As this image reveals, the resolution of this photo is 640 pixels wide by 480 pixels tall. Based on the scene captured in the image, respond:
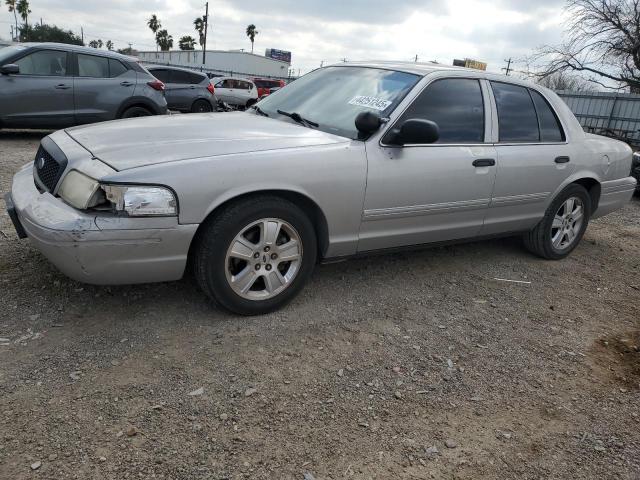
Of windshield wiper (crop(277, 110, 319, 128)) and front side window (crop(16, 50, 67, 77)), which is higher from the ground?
front side window (crop(16, 50, 67, 77))

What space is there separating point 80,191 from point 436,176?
7.47ft

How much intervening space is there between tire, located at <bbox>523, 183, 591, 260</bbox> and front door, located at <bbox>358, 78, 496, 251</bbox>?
927mm

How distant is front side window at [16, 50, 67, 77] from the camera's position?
816 centimetres

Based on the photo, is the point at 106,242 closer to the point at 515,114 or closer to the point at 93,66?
the point at 515,114

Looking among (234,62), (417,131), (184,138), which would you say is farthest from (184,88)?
(234,62)

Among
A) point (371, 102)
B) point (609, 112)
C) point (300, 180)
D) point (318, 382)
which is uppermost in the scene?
point (609, 112)

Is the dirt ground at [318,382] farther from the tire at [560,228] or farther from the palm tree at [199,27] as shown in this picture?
the palm tree at [199,27]

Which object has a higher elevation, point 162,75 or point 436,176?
point 162,75

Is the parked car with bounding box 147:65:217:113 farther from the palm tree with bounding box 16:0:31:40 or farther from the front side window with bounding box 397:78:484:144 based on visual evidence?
the palm tree with bounding box 16:0:31:40

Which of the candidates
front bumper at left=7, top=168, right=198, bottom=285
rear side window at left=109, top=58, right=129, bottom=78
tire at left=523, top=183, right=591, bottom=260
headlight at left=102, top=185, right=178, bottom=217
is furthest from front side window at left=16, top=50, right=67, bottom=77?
tire at left=523, top=183, right=591, bottom=260

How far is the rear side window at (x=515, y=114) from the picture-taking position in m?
4.17

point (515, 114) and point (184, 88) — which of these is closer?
point (515, 114)

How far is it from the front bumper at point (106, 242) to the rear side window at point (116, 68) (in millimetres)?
6732

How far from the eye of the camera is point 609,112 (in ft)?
54.6
